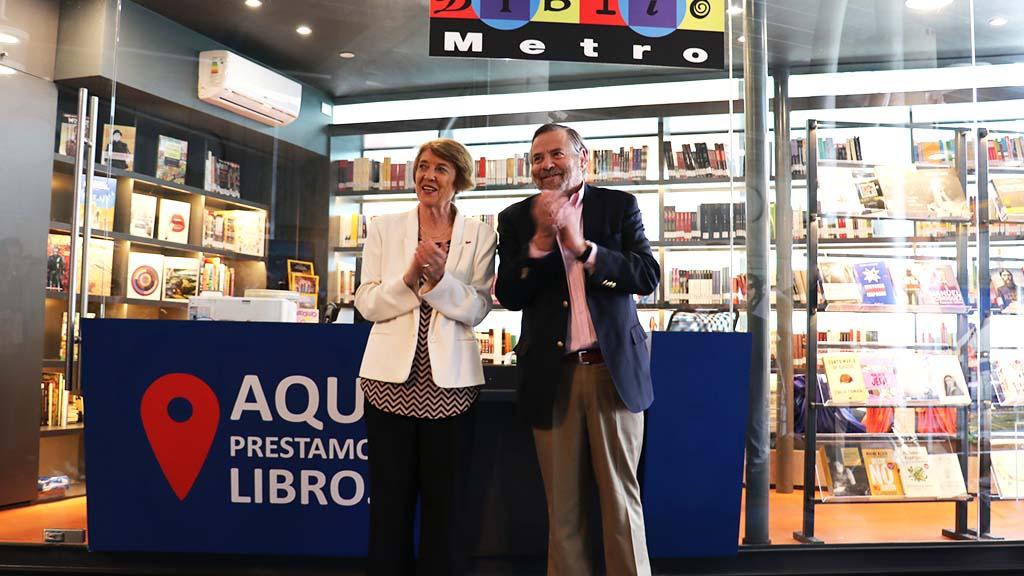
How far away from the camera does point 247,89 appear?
362cm

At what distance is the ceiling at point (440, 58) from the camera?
361 cm

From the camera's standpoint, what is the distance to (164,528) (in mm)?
3064

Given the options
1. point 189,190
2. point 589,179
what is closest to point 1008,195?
point 589,179

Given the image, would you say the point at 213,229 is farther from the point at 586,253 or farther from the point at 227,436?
the point at 586,253

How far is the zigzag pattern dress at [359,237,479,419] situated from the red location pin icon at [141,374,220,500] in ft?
3.48

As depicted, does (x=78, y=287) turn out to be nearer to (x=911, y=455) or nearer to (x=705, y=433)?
(x=705, y=433)

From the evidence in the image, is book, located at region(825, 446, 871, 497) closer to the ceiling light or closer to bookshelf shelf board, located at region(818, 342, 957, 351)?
bookshelf shelf board, located at region(818, 342, 957, 351)

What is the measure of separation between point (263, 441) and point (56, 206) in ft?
6.35

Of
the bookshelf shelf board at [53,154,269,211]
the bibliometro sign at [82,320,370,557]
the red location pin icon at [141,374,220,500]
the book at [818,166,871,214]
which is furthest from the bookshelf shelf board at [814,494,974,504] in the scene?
the bookshelf shelf board at [53,154,269,211]

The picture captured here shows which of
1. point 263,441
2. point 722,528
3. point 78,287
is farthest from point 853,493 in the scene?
point 78,287

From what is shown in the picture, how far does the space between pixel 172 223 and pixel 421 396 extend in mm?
1956

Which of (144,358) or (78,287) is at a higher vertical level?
(78,287)

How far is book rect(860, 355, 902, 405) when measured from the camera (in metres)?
3.72

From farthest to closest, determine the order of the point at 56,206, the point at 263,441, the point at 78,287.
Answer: the point at 56,206 → the point at 78,287 → the point at 263,441
